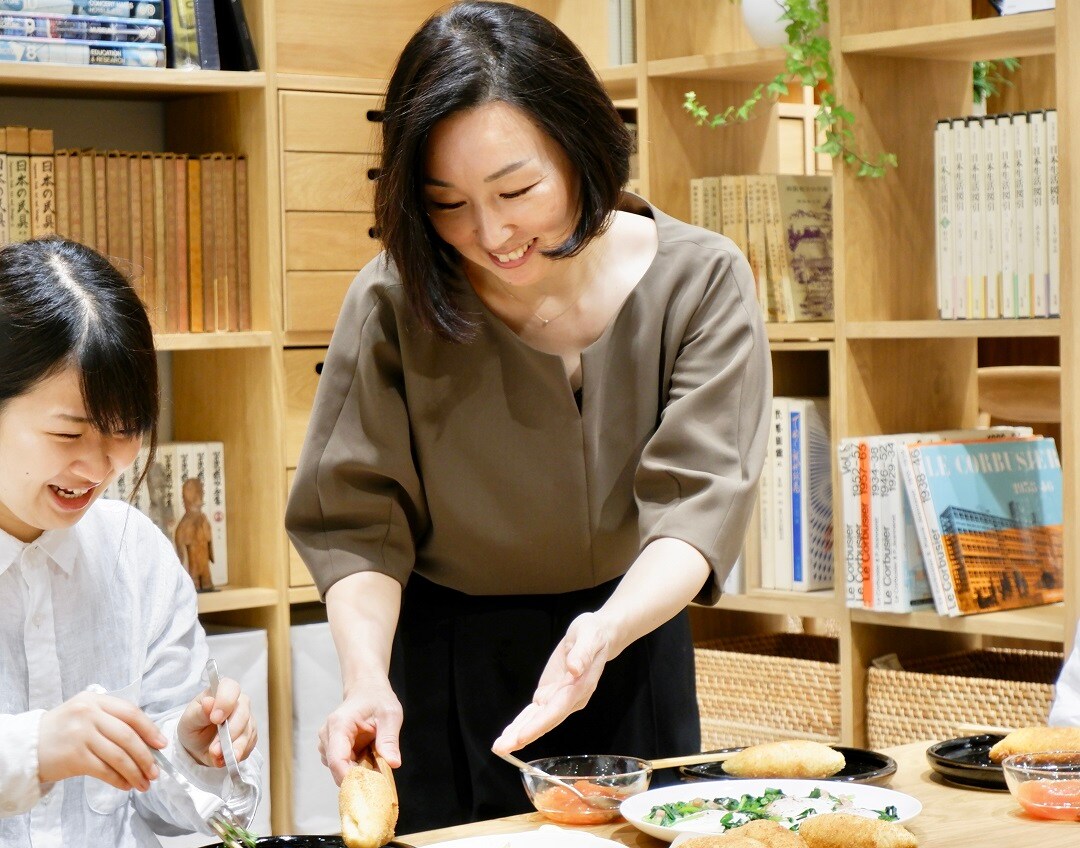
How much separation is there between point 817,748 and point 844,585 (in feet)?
4.02

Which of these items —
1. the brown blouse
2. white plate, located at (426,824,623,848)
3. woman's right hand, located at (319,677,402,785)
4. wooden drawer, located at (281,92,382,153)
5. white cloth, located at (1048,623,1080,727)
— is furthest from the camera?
wooden drawer, located at (281,92,382,153)

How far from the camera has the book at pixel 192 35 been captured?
109 inches

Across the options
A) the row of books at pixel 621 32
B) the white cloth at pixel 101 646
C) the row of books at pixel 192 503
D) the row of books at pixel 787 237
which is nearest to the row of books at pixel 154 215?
the row of books at pixel 192 503

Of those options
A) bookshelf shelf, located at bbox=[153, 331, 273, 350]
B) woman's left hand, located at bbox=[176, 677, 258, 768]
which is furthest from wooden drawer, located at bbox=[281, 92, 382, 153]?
woman's left hand, located at bbox=[176, 677, 258, 768]

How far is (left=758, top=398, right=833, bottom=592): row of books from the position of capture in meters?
2.80

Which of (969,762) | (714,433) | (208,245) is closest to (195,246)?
(208,245)

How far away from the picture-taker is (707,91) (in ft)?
9.52

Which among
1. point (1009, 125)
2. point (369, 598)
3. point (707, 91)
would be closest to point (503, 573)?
point (369, 598)

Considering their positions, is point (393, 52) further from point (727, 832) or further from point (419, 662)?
point (727, 832)

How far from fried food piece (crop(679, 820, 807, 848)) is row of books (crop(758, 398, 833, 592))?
1.59 metres

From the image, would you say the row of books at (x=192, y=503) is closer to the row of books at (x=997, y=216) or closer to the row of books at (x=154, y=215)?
the row of books at (x=154, y=215)

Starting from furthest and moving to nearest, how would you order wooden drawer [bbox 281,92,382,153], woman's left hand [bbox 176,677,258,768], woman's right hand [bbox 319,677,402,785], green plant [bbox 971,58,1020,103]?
1. green plant [bbox 971,58,1020,103]
2. wooden drawer [bbox 281,92,382,153]
3. woman's left hand [bbox 176,677,258,768]
4. woman's right hand [bbox 319,677,402,785]

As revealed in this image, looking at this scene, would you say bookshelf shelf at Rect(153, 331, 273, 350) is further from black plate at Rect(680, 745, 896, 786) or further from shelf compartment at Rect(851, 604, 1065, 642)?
black plate at Rect(680, 745, 896, 786)

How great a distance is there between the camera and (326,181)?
2885 millimetres
